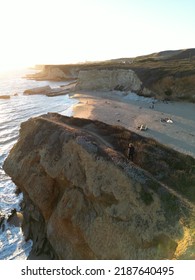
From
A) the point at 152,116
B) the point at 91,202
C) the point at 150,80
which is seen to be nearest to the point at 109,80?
the point at 150,80

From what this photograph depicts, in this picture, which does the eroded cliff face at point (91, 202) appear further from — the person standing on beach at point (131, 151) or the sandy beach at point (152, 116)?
the sandy beach at point (152, 116)

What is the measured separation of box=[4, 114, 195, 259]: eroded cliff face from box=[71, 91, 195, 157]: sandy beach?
1677 centimetres

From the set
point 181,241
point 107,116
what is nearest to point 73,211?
point 181,241

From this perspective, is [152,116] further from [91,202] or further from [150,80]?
[91,202]

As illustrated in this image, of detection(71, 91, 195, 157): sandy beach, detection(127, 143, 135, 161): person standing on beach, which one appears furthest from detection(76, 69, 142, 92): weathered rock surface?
detection(127, 143, 135, 161): person standing on beach

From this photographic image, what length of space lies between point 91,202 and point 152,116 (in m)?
36.0

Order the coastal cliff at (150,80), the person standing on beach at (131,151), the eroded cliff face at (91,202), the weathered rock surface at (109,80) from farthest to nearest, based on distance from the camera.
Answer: the weathered rock surface at (109,80) < the coastal cliff at (150,80) < the person standing on beach at (131,151) < the eroded cliff face at (91,202)

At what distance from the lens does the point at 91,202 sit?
14453 millimetres

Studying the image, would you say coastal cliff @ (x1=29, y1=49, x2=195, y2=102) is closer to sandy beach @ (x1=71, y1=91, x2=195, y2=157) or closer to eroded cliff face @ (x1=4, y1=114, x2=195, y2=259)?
sandy beach @ (x1=71, y1=91, x2=195, y2=157)

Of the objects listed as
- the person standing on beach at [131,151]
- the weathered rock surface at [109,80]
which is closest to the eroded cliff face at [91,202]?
the person standing on beach at [131,151]

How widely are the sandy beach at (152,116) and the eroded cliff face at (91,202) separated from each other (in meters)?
16.8

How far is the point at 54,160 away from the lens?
1719 centimetres

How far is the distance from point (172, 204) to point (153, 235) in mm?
1739

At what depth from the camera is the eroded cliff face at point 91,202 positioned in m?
12.2
